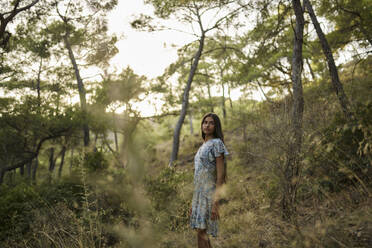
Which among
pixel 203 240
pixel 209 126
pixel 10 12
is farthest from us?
pixel 10 12

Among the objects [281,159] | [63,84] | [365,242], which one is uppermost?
[63,84]

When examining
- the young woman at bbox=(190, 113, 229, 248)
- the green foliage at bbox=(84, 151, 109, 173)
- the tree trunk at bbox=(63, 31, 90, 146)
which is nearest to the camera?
the young woman at bbox=(190, 113, 229, 248)

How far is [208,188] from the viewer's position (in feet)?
8.39

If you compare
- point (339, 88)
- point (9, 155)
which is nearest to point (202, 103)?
point (9, 155)

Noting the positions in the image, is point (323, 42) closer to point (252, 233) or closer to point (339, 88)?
point (339, 88)

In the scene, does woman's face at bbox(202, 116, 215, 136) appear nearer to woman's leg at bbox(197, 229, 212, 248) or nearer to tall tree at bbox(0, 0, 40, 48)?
woman's leg at bbox(197, 229, 212, 248)

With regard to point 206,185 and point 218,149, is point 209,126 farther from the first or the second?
point 206,185

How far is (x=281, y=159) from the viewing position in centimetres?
317

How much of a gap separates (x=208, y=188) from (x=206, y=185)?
0.04m

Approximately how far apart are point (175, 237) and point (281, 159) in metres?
1.88

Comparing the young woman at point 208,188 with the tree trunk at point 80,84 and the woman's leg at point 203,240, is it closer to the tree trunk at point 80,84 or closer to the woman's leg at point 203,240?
the woman's leg at point 203,240

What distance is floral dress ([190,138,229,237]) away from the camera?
247cm

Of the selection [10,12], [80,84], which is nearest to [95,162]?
[10,12]

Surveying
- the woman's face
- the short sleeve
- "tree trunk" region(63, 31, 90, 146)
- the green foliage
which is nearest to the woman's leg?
the short sleeve
